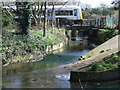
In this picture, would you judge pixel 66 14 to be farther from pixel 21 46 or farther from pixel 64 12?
pixel 21 46

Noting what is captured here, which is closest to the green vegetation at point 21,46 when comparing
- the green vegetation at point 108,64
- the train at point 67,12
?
the green vegetation at point 108,64

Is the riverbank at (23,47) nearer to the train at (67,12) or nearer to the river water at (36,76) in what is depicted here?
the river water at (36,76)

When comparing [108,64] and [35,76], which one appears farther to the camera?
[35,76]

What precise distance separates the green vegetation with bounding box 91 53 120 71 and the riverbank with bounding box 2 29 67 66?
779 cm

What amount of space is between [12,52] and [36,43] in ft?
16.2

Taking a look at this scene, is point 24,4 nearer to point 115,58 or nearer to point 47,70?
point 47,70

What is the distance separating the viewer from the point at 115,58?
1628 cm

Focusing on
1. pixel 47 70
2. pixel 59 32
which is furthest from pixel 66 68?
pixel 59 32

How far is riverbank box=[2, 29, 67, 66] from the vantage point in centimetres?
2109

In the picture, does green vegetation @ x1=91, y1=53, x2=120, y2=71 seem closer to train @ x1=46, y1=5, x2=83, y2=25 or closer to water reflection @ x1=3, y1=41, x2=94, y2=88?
water reflection @ x1=3, y1=41, x2=94, y2=88

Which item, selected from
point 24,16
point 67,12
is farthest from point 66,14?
point 24,16

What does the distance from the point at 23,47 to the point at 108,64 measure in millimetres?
10089

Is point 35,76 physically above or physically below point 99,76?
below

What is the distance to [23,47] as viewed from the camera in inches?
928
